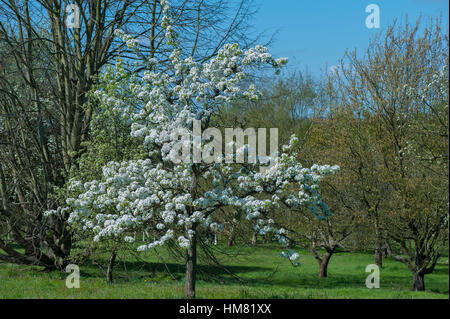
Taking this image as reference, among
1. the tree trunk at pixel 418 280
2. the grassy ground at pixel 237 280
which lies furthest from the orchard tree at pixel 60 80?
the tree trunk at pixel 418 280

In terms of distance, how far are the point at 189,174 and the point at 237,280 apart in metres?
7.45

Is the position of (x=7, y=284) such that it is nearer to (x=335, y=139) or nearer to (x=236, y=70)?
(x=236, y=70)

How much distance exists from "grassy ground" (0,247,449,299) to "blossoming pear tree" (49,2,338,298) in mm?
1539

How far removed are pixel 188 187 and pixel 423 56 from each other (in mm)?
9501

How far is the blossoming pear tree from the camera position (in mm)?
8141

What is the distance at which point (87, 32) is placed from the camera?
14.3m

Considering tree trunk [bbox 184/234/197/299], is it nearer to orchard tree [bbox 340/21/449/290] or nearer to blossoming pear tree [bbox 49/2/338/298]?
blossoming pear tree [bbox 49/2/338/298]

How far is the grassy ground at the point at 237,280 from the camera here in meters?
9.73

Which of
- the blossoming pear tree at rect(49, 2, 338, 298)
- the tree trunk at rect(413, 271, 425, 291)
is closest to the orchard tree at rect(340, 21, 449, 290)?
the tree trunk at rect(413, 271, 425, 291)

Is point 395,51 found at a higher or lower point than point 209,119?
higher

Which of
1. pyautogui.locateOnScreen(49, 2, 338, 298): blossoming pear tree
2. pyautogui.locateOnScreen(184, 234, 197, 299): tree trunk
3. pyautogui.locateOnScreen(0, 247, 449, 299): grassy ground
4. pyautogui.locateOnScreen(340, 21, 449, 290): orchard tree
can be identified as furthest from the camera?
pyautogui.locateOnScreen(340, 21, 449, 290): orchard tree

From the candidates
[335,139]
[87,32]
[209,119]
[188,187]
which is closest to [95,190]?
[188,187]

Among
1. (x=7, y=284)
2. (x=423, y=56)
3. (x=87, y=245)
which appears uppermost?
(x=423, y=56)

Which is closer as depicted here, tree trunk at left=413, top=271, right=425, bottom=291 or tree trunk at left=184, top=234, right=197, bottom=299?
tree trunk at left=184, top=234, right=197, bottom=299
